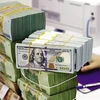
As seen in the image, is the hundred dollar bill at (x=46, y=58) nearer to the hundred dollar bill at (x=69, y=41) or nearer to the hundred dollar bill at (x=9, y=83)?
the hundred dollar bill at (x=69, y=41)

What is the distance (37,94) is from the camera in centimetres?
120

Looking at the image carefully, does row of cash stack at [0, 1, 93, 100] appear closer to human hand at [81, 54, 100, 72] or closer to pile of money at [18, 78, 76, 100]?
pile of money at [18, 78, 76, 100]

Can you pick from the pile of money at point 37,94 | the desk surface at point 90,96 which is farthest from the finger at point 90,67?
the pile of money at point 37,94

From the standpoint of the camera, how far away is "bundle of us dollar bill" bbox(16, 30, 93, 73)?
109 cm

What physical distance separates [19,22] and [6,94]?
0.39 meters

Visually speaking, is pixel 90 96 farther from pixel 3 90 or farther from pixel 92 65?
pixel 3 90

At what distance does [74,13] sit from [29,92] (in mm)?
1002

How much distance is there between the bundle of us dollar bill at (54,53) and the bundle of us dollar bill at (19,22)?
0.07 m

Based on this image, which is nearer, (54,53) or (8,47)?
(54,53)

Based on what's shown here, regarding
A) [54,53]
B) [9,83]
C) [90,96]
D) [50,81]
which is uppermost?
[54,53]

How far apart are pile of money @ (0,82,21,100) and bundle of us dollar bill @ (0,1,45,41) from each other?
0.28 metres

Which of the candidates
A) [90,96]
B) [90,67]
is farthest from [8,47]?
[90,67]

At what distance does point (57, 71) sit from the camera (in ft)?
3.64

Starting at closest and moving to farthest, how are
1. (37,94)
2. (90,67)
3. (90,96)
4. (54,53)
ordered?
(54,53) → (37,94) → (90,96) → (90,67)
